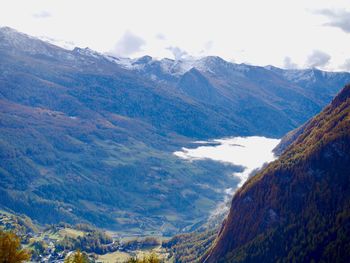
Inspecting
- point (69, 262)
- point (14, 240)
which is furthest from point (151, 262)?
point (14, 240)

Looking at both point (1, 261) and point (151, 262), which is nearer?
point (1, 261)

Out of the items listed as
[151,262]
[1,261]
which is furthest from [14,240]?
[151,262]

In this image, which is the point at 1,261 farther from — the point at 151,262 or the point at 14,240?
the point at 151,262

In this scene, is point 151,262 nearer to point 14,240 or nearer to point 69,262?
point 69,262

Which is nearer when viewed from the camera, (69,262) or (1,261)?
(1,261)

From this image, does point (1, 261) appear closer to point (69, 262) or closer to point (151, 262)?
point (69, 262)
